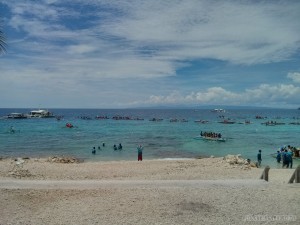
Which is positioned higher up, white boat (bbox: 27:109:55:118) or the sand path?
white boat (bbox: 27:109:55:118)

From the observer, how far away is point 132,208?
12.0 m

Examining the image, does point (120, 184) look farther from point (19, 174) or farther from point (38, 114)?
point (38, 114)

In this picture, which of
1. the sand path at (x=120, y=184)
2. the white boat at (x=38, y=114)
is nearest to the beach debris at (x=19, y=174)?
the sand path at (x=120, y=184)

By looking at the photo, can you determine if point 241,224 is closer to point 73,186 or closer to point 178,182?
point 178,182

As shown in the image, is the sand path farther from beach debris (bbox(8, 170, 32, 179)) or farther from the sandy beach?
beach debris (bbox(8, 170, 32, 179))

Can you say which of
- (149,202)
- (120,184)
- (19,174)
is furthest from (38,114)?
(149,202)

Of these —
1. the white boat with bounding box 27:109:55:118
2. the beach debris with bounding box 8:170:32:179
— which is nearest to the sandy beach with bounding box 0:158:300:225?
the beach debris with bounding box 8:170:32:179

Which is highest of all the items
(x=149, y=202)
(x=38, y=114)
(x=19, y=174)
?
(x=38, y=114)

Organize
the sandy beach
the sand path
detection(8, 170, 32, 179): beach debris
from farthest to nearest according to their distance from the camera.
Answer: detection(8, 170, 32, 179): beach debris < the sand path < the sandy beach

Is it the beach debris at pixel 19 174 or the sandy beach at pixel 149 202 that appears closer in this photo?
the sandy beach at pixel 149 202

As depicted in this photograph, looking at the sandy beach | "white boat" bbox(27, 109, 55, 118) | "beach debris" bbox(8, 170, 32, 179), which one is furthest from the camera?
"white boat" bbox(27, 109, 55, 118)

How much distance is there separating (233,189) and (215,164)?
10.4m

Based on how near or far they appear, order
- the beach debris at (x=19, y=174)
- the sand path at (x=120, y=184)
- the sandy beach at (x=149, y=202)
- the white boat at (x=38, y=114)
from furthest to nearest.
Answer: the white boat at (x=38, y=114), the beach debris at (x=19, y=174), the sand path at (x=120, y=184), the sandy beach at (x=149, y=202)

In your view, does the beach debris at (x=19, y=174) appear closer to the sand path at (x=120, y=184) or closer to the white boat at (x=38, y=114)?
the sand path at (x=120, y=184)
